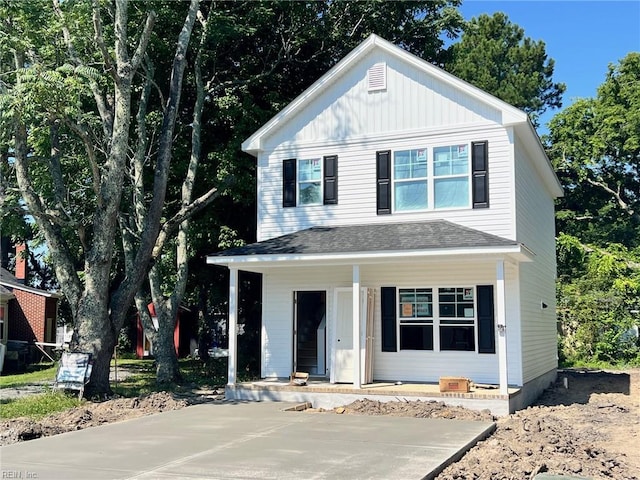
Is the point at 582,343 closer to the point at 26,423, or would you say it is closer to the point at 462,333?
the point at 462,333

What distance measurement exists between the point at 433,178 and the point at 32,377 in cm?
1380

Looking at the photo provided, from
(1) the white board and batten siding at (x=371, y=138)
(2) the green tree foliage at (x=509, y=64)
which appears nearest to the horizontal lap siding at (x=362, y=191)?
(1) the white board and batten siding at (x=371, y=138)

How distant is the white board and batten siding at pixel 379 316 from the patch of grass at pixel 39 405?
455cm

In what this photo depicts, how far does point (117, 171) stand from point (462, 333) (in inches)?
321

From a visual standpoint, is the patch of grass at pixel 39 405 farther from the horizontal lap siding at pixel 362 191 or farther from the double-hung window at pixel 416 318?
the double-hung window at pixel 416 318

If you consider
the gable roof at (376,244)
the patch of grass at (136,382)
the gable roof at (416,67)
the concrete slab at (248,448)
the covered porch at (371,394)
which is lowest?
the patch of grass at (136,382)

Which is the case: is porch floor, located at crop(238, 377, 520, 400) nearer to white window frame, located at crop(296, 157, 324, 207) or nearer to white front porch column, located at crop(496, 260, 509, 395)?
white front porch column, located at crop(496, 260, 509, 395)

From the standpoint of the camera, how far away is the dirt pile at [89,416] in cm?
977

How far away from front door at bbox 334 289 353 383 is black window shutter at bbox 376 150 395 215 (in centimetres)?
208

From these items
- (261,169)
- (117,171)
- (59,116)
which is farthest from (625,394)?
(59,116)

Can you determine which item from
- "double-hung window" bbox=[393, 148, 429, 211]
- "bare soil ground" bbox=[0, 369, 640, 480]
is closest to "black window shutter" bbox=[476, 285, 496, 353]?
"bare soil ground" bbox=[0, 369, 640, 480]

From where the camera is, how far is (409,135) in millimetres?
14664

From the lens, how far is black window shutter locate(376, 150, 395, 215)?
48.4 ft

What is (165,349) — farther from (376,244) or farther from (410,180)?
(410,180)
